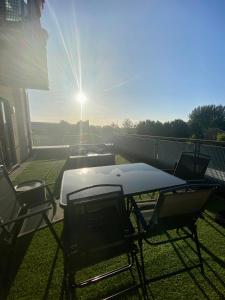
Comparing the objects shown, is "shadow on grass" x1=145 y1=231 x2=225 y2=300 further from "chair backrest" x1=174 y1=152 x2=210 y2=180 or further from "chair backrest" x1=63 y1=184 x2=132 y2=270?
"chair backrest" x1=174 y1=152 x2=210 y2=180

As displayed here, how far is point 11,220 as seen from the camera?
182 cm

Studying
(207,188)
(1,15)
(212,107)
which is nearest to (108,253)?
(207,188)

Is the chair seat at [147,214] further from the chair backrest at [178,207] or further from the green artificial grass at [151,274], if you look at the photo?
the green artificial grass at [151,274]

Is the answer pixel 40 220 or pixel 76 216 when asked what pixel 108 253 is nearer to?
pixel 76 216

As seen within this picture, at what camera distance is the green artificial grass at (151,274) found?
178cm

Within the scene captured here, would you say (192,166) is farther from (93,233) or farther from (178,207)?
(93,233)

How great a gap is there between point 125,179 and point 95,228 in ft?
3.35

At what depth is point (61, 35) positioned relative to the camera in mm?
5652

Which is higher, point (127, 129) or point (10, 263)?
point (127, 129)

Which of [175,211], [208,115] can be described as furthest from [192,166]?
[208,115]

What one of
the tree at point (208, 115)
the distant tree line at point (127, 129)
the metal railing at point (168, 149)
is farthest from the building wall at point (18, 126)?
the tree at point (208, 115)

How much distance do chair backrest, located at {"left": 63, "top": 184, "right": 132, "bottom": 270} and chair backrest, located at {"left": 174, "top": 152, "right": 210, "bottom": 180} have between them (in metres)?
1.92

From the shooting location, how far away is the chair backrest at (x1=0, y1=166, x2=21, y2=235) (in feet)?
7.56

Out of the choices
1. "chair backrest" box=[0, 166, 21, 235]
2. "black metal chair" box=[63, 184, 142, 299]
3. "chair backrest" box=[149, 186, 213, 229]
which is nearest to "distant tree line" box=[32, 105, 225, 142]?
"chair backrest" box=[149, 186, 213, 229]
